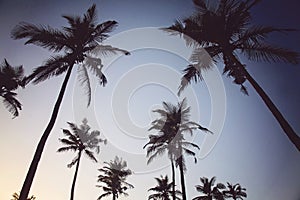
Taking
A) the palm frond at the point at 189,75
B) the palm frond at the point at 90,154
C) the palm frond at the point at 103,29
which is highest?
the palm frond at the point at 90,154

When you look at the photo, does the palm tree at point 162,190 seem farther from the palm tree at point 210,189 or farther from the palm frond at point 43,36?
the palm frond at point 43,36

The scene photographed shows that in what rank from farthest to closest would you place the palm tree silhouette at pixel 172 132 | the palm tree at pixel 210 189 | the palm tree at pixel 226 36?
the palm tree at pixel 210 189 < the palm tree silhouette at pixel 172 132 < the palm tree at pixel 226 36

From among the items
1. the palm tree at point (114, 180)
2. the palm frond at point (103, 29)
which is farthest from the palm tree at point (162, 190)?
the palm frond at point (103, 29)

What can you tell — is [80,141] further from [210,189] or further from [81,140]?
[210,189]

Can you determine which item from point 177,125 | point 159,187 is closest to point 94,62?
point 177,125

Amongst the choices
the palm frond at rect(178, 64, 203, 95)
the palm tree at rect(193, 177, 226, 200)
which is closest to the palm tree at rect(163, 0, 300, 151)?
the palm frond at rect(178, 64, 203, 95)

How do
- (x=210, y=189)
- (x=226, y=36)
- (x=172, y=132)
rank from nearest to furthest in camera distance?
(x=226, y=36) → (x=172, y=132) → (x=210, y=189)

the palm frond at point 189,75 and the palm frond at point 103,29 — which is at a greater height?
the palm frond at point 103,29

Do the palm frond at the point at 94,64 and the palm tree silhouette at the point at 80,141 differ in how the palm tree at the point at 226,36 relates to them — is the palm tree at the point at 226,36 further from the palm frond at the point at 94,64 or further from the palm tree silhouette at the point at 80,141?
the palm tree silhouette at the point at 80,141

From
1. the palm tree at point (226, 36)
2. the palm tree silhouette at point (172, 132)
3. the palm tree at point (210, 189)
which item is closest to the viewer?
the palm tree at point (226, 36)

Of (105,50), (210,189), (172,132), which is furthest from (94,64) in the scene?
(210,189)

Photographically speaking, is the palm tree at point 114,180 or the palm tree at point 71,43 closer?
Result: the palm tree at point 71,43

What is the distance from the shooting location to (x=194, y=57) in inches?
559

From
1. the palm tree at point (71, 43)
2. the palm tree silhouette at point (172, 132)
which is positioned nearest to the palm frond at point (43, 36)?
the palm tree at point (71, 43)
